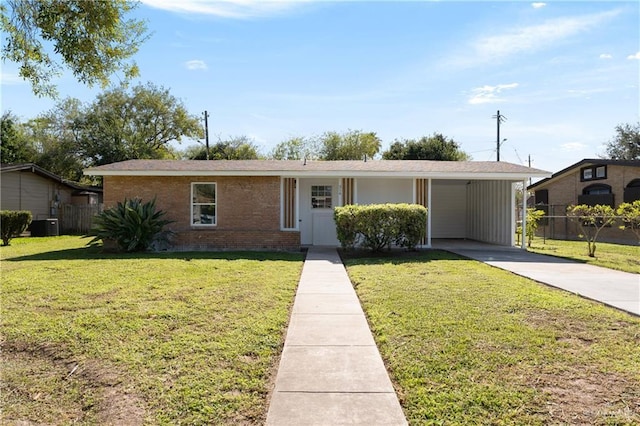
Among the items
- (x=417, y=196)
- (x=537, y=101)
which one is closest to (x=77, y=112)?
(x=417, y=196)

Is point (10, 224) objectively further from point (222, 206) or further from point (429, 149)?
point (429, 149)

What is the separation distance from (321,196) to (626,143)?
34.2 meters

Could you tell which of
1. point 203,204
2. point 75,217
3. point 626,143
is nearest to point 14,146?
Result: point 75,217

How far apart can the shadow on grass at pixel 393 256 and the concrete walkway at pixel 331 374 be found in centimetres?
438

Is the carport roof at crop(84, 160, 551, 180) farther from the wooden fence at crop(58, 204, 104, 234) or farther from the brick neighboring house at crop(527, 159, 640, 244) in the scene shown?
the wooden fence at crop(58, 204, 104, 234)

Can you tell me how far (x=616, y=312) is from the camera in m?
5.57

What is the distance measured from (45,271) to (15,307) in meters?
3.30

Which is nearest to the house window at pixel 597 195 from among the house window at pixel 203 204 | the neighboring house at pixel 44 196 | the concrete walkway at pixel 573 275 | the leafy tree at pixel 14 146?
the concrete walkway at pixel 573 275

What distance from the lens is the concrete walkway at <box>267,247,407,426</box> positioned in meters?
2.95

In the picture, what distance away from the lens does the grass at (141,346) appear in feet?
10.2

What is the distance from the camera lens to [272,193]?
13719 millimetres

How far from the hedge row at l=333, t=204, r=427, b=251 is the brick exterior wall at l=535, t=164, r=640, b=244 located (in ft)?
33.1

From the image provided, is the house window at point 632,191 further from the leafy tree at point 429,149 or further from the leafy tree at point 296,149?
the leafy tree at point 296,149

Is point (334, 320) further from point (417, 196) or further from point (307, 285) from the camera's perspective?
point (417, 196)
